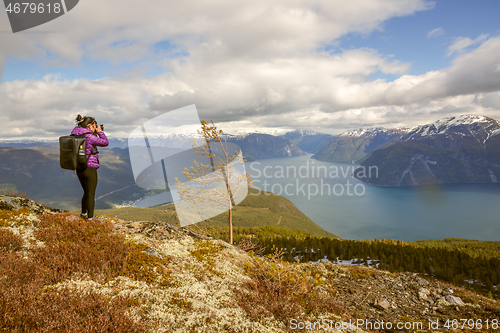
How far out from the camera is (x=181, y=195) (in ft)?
43.5

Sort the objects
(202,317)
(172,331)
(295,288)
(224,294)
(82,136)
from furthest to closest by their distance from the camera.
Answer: (82,136) → (295,288) → (224,294) → (202,317) → (172,331)

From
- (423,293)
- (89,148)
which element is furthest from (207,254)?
(423,293)

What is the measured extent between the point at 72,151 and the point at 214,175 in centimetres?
737

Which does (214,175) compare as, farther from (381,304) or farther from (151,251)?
(381,304)

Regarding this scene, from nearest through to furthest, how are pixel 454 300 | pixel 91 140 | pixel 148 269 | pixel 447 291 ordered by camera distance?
pixel 148 269 → pixel 91 140 → pixel 454 300 → pixel 447 291

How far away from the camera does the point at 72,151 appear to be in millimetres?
7844

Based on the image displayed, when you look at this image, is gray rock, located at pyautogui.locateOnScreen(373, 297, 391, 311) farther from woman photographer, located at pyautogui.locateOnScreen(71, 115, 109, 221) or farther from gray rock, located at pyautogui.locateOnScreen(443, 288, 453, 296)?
woman photographer, located at pyautogui.locateOnScreen(71, 115, 109, 221)

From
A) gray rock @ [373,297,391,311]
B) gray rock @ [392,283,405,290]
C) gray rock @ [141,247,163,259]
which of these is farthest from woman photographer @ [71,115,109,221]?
gray rock @ [392,283,405,290]

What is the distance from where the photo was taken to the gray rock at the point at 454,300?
9.37 metres

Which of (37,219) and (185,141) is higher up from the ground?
(185,141)

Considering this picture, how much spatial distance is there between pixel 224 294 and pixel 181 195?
798 centimetres

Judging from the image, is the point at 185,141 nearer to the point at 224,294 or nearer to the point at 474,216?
the point at 224,294

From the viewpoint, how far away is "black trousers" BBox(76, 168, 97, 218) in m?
8.78

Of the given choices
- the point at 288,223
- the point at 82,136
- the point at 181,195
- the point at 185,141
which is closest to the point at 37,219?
the point at 82,136
